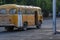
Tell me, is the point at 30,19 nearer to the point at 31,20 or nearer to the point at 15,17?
the point at 31,20

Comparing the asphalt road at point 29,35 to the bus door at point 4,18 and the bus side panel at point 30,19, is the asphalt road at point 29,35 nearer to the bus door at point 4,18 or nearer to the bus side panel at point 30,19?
the bus door at point 4,18

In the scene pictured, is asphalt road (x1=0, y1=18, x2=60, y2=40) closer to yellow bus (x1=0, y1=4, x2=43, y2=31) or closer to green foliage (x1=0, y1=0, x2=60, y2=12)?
yellow bus (x1=0, y1=4, x2=43, y2=31)

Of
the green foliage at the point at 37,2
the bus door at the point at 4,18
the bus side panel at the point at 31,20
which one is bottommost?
the green foliage at the point at 37,2

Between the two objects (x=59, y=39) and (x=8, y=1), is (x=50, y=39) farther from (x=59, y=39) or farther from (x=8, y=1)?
(x=8, y=1)

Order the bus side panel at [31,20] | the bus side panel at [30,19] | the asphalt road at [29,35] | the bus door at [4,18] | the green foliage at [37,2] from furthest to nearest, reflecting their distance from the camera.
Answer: the green foliage at [37,2]
the bus side panel at [31,20]
the bus side panel at [30,19]
the bus door at [4,18]
the asphalt road at [29,35]

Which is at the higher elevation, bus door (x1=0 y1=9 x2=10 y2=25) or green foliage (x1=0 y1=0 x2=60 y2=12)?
bus door (x1=0 y1=9 x2=10 y2=25)

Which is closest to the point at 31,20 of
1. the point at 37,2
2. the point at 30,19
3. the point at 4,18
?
the point at 30,19

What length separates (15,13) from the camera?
1089 inches

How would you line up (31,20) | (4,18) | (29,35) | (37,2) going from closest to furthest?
1. (29,35)
2. (4,18)
3. (31,20)
4. (37,2)

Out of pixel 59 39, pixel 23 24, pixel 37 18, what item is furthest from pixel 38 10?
pixel 59 39

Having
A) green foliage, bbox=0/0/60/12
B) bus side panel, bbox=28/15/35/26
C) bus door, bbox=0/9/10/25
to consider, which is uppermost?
bus door, bbox=0/9/10/25

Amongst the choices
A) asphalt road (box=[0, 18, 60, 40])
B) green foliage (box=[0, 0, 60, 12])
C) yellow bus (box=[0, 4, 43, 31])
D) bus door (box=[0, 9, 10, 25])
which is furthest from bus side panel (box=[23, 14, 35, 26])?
green foliage (box=[0, 0, 60, 12])

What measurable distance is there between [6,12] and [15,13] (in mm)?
873

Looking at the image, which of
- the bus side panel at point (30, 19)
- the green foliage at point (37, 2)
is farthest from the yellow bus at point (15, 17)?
the green foliage at point (37, 2)
